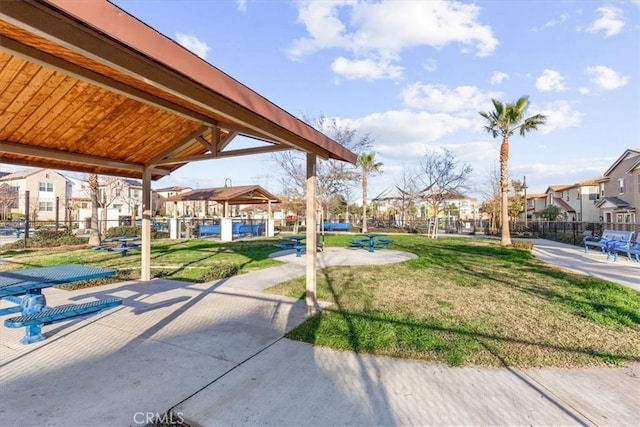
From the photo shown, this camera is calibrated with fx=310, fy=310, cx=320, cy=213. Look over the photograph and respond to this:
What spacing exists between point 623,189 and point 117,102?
1428 inches

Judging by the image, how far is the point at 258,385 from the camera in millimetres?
2783

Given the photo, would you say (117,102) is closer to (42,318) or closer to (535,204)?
(42,318)

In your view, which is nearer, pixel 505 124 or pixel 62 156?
pixel 62 156

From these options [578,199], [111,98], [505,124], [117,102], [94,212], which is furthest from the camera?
[578,199]

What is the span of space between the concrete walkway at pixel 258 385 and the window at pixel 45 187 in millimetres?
50902

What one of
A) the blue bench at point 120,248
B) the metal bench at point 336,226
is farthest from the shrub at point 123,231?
the metal bench at point 336,226

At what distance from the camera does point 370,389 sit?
274 cm

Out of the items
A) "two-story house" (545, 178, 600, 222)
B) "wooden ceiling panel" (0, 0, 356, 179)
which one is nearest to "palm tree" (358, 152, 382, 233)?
"wooden ceiling panel" (0, 0, 356, 179)

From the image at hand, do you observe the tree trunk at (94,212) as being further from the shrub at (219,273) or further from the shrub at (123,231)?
the shrub at (219,273)

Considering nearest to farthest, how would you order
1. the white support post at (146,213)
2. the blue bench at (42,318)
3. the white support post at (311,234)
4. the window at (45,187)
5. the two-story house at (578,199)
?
the blue bench at (42,318), the white support post at (311,234), the white support post at (146,213), the two-story house at (578,199), the window at (45,187)

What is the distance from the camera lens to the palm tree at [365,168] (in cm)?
→ 2644

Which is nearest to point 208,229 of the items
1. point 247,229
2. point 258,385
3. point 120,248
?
point 247,229

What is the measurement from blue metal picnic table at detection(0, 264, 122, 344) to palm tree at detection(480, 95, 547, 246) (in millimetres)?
17238

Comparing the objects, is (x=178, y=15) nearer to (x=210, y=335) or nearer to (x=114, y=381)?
(x=210, y=335)
